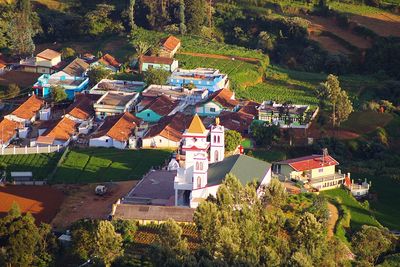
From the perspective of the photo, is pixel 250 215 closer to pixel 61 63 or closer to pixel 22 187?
pixel 22 187

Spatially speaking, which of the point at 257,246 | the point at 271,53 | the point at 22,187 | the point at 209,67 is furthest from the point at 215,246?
the point at 271,53

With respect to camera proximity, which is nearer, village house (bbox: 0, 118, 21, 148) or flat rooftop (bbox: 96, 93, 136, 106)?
village house (bbox: 0, 118, 21, 148)

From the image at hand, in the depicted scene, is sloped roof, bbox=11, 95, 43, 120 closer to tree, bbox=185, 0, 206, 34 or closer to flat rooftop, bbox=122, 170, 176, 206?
flat rooftop, bbox=122, 170, 176, 206

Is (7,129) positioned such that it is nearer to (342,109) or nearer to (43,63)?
(43,63)

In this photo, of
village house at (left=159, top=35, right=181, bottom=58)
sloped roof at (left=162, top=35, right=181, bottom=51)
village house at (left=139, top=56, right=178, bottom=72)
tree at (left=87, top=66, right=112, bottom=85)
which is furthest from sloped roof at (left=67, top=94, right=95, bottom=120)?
sloped roof at (left=162, top=35, right=181, bottom=51)

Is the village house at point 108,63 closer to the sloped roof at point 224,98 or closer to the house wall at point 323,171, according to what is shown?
the sloped roof at point 224,98

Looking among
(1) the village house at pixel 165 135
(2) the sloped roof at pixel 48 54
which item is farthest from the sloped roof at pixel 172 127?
(2) the sloped roof at pixel 48 54
